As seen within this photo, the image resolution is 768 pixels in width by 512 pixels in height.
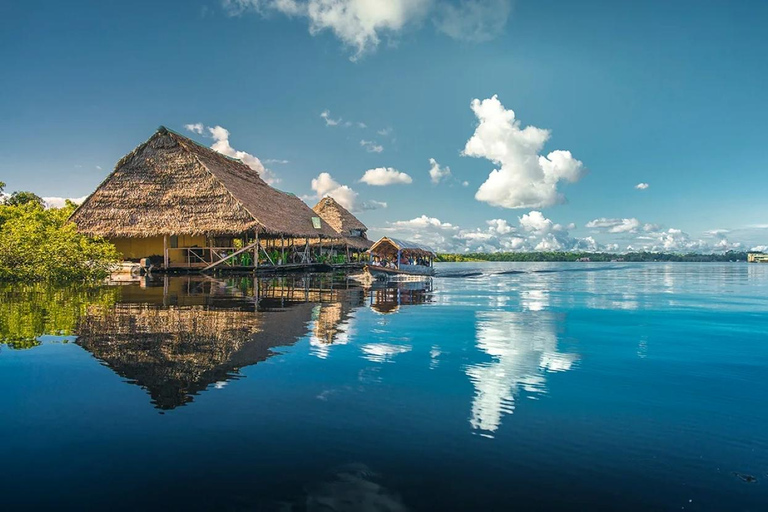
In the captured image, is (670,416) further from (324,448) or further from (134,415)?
(134,415)

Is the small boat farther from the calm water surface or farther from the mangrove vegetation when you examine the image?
the calm water surface

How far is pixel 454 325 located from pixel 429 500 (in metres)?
6.88

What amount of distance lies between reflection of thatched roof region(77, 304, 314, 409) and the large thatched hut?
15391 mm

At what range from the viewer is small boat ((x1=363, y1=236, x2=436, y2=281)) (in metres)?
26.5

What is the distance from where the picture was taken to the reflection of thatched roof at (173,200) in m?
25.3

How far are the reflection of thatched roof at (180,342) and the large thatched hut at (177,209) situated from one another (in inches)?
606

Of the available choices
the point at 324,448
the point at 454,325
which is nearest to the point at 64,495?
the point at 324,448

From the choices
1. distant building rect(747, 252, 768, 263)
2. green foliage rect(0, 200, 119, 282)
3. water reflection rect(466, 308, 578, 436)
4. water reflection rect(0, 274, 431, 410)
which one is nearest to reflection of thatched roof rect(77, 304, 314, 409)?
water reflection rect(0, 274, 431, 410)

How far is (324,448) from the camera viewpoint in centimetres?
332

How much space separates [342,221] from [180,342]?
126 feet

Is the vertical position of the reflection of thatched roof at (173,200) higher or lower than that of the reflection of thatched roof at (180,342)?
higher

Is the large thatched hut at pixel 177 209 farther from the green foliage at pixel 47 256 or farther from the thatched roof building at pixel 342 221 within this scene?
the thatched roof building at pixel 342 221

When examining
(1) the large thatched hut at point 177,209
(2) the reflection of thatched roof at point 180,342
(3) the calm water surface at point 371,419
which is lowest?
(3) the calm water surface at point 371,419

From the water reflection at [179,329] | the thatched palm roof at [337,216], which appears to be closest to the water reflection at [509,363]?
the water reflection at [179,329]
